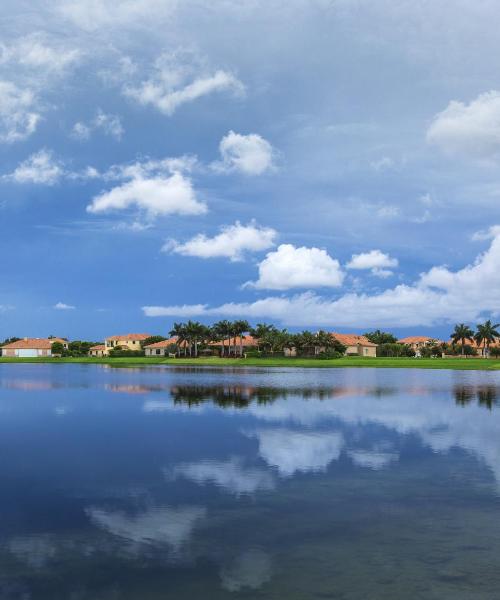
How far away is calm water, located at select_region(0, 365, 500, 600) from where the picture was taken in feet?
38.7

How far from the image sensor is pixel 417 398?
50.7 metres

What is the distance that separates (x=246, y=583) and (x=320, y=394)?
43.2m

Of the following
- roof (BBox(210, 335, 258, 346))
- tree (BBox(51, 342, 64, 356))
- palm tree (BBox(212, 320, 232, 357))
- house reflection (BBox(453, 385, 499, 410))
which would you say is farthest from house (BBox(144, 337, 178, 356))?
house reflection (BBox(453, 385, 499, 410))

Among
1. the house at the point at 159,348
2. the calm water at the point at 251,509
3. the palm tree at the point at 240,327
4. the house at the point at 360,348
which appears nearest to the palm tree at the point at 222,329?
the palm tree at the point at 240,327

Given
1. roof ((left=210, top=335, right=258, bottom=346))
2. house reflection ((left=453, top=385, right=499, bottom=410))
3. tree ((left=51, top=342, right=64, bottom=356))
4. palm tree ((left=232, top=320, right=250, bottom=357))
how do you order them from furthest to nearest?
tree ((left=51, top=342, right=64, bottom=356)), roof ((left=210, top=335, right=258, bottom=346)), palm tree ((left=232, top=320, right=250, bottom=357)), house reflection ((left=453, top=385, right=499, bottom=410))

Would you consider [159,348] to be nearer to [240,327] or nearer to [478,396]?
[240,327]

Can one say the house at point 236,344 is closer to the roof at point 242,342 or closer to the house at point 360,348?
the roof at point 242,342

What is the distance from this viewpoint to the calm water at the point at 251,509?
11.8 meters

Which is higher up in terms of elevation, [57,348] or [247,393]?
[57,348]

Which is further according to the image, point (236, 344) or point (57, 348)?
point (57, 348)

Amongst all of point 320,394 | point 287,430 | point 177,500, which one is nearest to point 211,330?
point 320,394

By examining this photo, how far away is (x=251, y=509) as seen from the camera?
16719 millimetres

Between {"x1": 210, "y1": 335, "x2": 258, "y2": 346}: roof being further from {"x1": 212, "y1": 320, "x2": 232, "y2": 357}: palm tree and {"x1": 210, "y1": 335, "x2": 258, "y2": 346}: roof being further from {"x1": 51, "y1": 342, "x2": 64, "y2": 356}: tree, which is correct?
{"x1": 51, "y1": 342, "x2": 64, "y2": 356}: tree

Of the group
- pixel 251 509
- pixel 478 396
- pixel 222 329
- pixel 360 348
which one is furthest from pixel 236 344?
pixel 251 509
